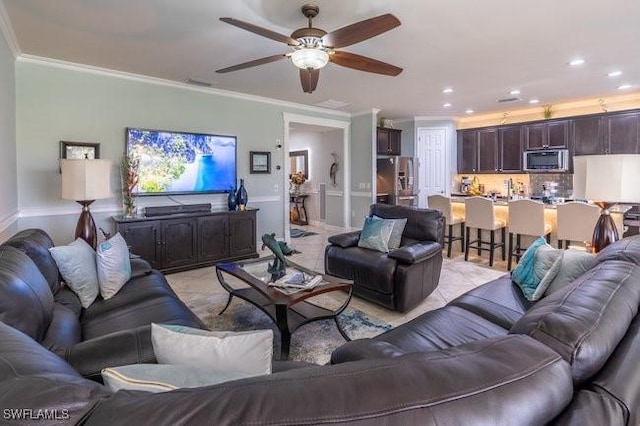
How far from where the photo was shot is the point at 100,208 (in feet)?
14.8

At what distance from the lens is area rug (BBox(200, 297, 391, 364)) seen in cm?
253

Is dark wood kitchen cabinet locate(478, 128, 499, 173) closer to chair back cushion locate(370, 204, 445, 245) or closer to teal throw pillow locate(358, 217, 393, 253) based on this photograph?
chair back cushion locate(370, 204, 445, 245)

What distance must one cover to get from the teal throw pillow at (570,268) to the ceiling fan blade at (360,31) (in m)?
1.91

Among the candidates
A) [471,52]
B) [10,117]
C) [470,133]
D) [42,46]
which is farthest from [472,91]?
[10,117]

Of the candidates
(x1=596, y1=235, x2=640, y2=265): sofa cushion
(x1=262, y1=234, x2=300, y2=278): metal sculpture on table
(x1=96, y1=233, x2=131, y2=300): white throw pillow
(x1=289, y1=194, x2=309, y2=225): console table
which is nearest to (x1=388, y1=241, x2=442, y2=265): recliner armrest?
(x1=262, y1=234, x2=300, y2=278): metal sculpture on table

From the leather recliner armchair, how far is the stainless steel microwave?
420 centimetres

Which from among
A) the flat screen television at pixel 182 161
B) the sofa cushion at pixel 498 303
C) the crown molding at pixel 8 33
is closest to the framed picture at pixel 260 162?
the flat screen television at pixel 182 161

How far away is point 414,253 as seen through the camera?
3.24 m

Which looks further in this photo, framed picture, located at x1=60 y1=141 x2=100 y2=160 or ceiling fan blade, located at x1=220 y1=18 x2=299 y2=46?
framed picture, located at x1=60 y1=141 x2=100 y2=160

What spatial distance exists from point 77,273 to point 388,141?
6.44m

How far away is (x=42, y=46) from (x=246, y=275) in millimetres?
3323

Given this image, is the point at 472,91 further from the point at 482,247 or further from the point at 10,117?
the point at 10,117

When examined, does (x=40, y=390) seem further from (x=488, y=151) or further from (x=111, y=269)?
(x=488, y=151)

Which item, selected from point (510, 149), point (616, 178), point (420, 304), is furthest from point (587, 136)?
point (420, 304)
